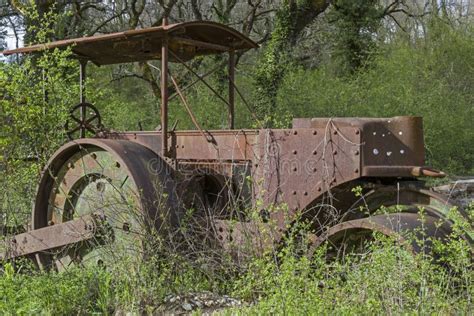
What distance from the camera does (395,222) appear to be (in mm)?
4609

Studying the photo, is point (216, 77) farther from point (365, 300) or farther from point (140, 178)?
point (365, 300)

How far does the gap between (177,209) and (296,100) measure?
1138cm

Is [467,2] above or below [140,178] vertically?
above

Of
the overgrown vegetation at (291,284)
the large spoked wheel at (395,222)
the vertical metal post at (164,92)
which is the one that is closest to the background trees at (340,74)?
the vertical metal post at (164,92)

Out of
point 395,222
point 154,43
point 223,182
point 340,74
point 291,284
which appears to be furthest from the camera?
point 340,74

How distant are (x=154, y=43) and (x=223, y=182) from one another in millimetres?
1577

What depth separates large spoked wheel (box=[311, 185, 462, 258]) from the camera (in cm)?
448

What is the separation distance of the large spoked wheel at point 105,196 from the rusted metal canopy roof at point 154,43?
1018 mm

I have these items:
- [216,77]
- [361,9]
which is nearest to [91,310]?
[216,77]

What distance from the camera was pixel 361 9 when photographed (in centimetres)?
1920

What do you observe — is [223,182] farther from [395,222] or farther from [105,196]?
[395,222]

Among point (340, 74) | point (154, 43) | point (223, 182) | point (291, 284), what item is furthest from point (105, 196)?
point (340, 74)

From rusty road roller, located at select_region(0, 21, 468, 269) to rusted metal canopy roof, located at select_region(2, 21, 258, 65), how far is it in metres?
0.02

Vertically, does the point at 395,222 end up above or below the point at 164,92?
below
